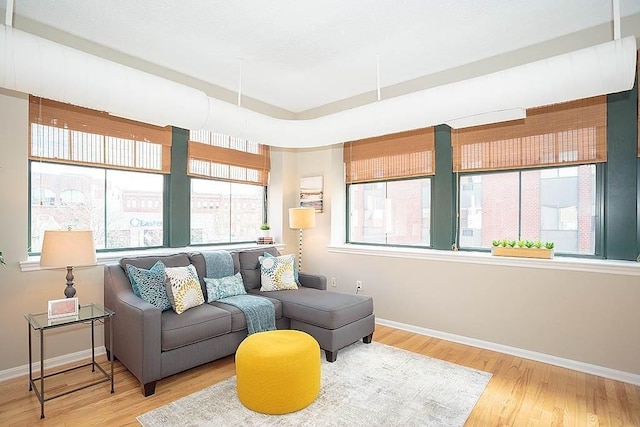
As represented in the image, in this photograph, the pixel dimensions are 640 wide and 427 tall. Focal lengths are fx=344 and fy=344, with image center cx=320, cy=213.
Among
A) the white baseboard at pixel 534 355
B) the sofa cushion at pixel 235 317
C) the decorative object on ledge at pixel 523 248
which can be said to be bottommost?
the white baseboard at pixel 534 355

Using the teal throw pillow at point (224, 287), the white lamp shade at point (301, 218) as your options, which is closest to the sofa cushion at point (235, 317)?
the teal throw pillow at point (224, 287)

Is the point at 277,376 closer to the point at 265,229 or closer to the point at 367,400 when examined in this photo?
the point at 367,400

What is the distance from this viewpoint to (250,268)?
4184 mm

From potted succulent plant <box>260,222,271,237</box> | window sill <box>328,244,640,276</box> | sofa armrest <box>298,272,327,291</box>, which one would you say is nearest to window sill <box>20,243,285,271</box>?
potted succulent plant <box>260,222,271,237</box>

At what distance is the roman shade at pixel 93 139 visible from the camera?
3135 mm

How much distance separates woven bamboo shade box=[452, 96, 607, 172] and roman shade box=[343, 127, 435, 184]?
35 centimetres

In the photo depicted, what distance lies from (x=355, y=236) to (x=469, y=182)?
180 centimetres

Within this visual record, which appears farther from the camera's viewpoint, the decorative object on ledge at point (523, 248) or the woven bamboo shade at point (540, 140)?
the decorative object on ledge at point (523, 248)

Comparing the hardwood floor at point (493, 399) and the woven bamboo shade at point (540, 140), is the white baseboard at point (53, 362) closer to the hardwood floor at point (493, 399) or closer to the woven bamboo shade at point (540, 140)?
the hardwood floor at point (493, 399)

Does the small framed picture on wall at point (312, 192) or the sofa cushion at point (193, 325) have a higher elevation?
the small framed picture on wall at point (312, 192)

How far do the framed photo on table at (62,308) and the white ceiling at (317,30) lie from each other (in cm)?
232

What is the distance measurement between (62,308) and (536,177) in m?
4.55

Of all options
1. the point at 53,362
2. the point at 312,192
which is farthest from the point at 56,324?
the point at 312,192

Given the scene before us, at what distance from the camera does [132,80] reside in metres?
2.52
